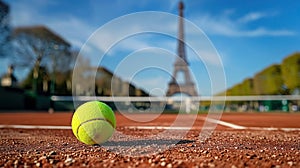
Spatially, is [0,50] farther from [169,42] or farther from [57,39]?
[169,42]

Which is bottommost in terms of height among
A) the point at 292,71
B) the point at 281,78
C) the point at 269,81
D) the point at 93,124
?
the point at 93,124

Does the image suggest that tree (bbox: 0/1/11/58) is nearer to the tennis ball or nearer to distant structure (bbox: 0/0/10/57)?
distant structure (bbox: 0/0/10/57)

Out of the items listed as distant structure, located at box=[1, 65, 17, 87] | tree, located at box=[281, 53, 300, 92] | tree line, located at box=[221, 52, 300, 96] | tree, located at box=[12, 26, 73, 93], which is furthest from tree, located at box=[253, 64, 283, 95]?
distant structure, located at box=[1, 65, 17, 87]

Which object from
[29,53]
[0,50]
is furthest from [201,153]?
[29,53]

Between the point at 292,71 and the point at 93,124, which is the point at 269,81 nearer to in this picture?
the point at 292,71

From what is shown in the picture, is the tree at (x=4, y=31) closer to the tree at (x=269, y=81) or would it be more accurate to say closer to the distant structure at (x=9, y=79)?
the distant structure at (x=9, y=79)

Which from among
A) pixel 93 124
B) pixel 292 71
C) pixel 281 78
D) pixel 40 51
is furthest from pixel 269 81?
pixel 93 124
